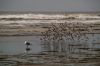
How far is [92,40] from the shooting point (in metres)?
8.17

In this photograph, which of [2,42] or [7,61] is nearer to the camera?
[7,61]

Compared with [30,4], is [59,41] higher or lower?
lower

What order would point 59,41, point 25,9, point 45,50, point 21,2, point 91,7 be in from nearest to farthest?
point 45,50 → point 59,41 → point 91,7 → point 25,9 → point 21,2

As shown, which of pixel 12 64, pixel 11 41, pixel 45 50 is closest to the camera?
pixel 12 64

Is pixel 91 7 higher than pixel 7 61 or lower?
higher

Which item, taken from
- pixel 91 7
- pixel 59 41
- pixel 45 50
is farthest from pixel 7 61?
pixel 91 7

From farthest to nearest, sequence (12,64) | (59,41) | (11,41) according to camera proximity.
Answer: (11,41), (59,41), (12,64)

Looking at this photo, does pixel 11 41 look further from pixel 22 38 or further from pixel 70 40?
pixel 70 40

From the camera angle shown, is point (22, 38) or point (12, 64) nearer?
point (12, 64)

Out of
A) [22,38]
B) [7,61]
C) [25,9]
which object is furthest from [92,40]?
[25,9]

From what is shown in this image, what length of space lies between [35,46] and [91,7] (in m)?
14.3

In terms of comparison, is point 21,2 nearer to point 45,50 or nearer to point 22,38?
point 22,38

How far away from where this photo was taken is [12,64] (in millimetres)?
6207

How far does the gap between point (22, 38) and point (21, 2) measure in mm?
16622
